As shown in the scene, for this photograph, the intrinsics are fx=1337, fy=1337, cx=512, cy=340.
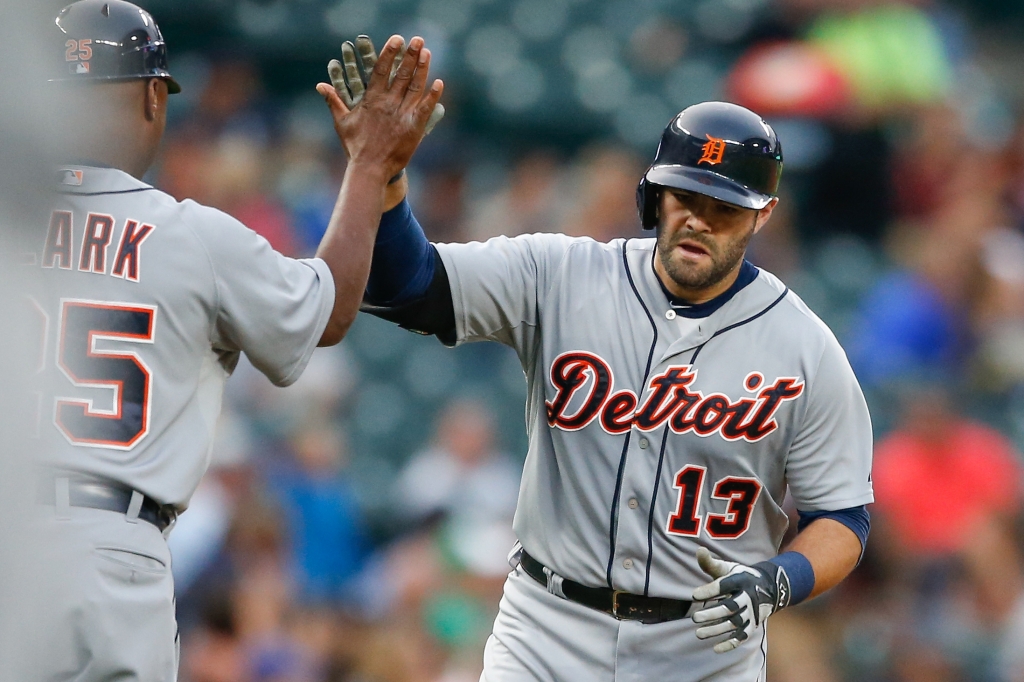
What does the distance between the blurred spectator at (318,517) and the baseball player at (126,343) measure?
3.44m

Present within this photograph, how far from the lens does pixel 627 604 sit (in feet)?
10.4

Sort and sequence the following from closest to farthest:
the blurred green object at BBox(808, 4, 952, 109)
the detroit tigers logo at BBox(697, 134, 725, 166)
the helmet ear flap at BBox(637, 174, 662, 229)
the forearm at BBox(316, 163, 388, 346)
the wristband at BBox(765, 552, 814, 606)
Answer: the forearm at BBox(316, 163, 388, 346) < the wristband at BBox(765, 552, 814, 606) < the detroit tigers logo at BBox(697, 134, 725, 166) < the helmet ear flap at BBox(637, 174, 662, 229) < the blurred green object at BBox(808, 4, 952, 109)

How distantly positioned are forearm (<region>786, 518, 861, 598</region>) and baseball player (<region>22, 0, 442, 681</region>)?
130 centimetres

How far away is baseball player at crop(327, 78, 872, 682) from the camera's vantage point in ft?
10.4

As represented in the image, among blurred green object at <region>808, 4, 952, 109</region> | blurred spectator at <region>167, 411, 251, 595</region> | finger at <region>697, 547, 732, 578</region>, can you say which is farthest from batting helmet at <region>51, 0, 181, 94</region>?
blurred green object at <region>808, 4, 952, 109</region>

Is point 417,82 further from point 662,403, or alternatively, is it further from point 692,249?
point 662,403

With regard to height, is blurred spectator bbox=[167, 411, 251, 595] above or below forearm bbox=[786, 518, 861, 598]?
below

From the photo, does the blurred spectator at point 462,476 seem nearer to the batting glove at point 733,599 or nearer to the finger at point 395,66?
the batting glove at point 733,599

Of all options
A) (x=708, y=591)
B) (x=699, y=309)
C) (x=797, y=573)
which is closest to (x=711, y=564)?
(x=708, y=591)

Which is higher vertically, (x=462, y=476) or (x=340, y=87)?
(x=340, y=87)

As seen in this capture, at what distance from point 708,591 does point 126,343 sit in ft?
4.30

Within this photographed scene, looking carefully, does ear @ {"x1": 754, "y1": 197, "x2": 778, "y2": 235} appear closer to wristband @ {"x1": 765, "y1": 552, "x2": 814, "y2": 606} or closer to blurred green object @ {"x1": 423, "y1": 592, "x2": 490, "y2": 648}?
wristband @ {"x1": 765, "y1": 552, "x2": 814, "y2": 606}

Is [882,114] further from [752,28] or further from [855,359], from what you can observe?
[855,359]

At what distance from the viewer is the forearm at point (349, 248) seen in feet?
8.93
